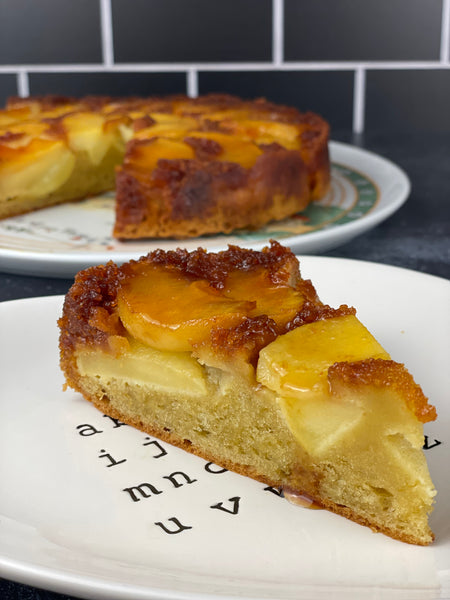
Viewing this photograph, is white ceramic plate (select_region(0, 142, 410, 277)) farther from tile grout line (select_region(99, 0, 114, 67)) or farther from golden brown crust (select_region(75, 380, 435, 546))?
tile grout line (select_region(99, 0, 114, 67))

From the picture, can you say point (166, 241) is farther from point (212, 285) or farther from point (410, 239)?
point (212, 285)

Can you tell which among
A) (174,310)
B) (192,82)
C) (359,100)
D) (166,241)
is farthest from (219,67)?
(174,310)

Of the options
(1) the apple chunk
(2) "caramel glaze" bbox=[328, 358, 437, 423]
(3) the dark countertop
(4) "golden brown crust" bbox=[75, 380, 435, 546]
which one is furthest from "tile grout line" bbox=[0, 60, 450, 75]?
(2) "caramel glaze" bbox=[328, 358, 437, 423]

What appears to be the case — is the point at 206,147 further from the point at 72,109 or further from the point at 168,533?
the point at 168,533

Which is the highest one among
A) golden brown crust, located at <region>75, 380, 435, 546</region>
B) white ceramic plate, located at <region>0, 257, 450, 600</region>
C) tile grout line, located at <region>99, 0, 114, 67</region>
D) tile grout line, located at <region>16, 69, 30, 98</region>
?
tile grout line, located at <region>99, 0, 114, 67</region>

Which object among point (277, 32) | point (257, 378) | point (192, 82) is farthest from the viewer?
point (192, 82)

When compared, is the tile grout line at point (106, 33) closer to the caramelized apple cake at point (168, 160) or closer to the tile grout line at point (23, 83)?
the tile grout line at point (23, 83)

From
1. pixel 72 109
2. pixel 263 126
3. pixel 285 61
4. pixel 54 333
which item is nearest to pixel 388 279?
pixel 54 333
